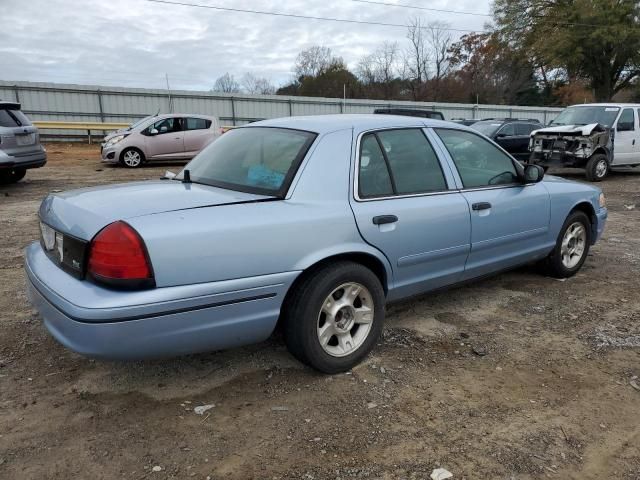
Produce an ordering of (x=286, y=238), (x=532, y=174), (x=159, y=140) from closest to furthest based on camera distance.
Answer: (x=286, y=238)
(x=532, y=174)
(x=159, y=140)

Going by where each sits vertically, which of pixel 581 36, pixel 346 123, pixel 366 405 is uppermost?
pixel 581 36

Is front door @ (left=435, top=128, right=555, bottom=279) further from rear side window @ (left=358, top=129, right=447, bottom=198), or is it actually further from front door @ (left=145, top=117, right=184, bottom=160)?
front door @ (left=145, top=117, right=184, bottom=160)

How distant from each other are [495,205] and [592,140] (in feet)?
31.0

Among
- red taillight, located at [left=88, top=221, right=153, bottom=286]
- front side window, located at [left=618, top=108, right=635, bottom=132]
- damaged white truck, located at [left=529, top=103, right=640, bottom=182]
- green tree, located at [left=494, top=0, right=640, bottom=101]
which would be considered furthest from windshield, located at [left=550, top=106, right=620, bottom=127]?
green tree, located at [left=494, top=0, right=640, bottom=101]

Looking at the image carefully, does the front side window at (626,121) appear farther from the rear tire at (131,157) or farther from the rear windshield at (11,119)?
the rear windshield at (11,119)

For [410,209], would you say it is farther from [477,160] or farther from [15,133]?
[15,133]

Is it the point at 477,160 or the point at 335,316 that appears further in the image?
the point at 477,160

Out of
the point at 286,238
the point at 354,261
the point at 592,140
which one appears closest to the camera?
the point at 286,238

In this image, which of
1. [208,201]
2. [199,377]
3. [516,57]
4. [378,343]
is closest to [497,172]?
[378,343]

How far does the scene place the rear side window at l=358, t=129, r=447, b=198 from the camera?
345 cm

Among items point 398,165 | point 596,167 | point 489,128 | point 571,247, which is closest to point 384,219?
point 398,165

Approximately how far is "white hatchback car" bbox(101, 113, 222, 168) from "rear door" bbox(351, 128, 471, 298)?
1232 cm

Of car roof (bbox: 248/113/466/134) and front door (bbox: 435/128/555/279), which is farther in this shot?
front door (bbox: 435/128/555/279)

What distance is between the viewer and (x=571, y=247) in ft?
17.0
